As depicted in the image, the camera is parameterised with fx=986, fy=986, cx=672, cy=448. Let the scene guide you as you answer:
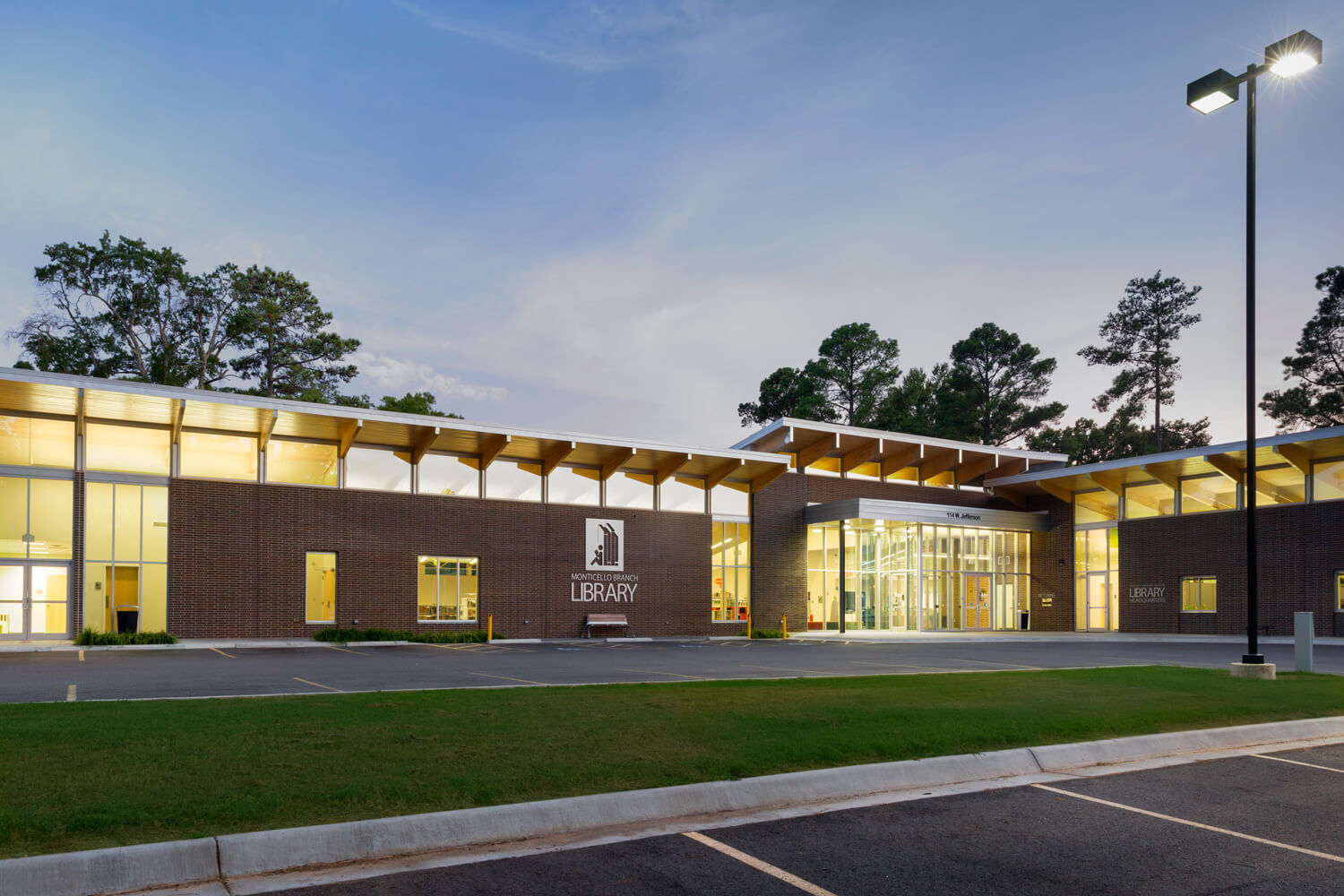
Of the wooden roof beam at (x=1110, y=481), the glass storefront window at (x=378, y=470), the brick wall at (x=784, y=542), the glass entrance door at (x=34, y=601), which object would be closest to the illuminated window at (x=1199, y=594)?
the wooden roof beam at (x=1110, y=481)

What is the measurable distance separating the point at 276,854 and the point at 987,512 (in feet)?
125

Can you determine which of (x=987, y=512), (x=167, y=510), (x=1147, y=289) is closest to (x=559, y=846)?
(x=167, y=510)

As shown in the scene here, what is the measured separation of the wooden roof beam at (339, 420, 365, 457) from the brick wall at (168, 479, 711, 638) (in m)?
1.29

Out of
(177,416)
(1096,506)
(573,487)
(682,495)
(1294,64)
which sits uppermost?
(1294,64)

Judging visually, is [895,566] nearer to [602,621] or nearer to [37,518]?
[602,621]

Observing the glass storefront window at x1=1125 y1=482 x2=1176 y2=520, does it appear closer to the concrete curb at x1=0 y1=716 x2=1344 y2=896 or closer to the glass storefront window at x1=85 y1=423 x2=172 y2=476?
the concrete curb at x1=0 y1=716 x2=1344 y2=896

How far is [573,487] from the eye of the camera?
111 ft

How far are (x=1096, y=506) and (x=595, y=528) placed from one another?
2178 centimetres

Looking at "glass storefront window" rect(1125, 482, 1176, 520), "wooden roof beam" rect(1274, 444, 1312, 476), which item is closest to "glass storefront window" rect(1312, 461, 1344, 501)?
"wooden roof beam" rect(1274, 444, 1312, 476)

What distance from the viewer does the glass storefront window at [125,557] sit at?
25.9m

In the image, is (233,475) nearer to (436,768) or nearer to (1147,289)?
(436,768)

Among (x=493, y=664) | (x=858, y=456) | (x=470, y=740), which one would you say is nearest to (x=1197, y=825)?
(x=470, y=740)

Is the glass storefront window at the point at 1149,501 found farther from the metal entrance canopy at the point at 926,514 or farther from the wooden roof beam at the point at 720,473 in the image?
the wooden roof beam at the point at 720,473

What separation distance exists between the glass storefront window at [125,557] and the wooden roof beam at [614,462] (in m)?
13.6
